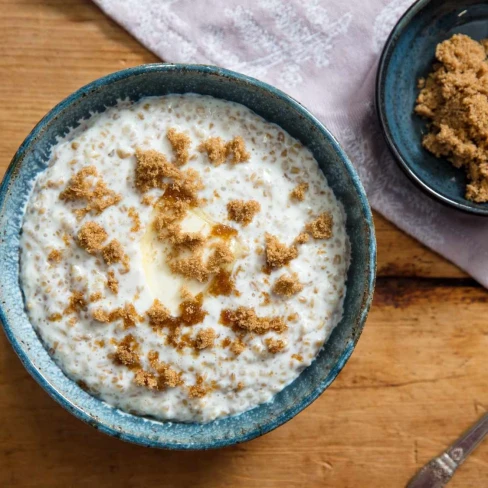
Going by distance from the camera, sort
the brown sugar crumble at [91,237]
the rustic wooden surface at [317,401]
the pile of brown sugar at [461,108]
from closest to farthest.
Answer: the brown sugar crumble at [91,237] → the pile of brown sugar at [461,108] → the rustic wooden surface at [317,401]

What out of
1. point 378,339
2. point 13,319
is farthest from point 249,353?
point 13,319

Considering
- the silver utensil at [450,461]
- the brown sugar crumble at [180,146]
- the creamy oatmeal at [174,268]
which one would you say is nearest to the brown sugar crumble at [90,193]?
the creamy oatmeal at [174,268]

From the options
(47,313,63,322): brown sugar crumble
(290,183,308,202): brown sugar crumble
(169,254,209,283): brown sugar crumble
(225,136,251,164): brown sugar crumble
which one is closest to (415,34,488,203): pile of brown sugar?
(290,183,308,202): brown sugar crumble

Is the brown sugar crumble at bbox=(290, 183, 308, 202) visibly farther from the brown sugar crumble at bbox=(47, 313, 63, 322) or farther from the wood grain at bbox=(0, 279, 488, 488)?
the brown sugar crumble at bbox=(47, 313, 63, 322)

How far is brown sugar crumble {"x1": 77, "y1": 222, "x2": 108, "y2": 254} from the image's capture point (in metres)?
1.90

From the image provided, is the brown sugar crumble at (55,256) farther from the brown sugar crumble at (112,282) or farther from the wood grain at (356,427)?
the wood grain at (356,427)

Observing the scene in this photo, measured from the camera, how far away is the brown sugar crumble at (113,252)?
1902 mm

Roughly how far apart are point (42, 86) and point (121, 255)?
30.7 inches

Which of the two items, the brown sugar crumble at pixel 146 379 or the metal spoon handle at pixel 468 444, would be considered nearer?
the brown sugar crumble at pixel 146 379

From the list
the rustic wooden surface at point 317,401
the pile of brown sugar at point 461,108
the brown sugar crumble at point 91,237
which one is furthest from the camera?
the rustic wooden surface at point 317,401

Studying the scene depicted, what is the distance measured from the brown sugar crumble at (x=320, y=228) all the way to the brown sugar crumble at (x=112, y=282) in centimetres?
63

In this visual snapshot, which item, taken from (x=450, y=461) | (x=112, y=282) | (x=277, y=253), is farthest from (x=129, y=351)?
(x=450, y=461)

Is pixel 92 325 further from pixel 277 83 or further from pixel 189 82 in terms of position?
pixel 277 83

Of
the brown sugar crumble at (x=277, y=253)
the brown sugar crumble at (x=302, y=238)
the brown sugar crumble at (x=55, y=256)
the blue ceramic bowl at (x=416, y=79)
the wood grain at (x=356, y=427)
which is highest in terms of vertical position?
the blue ceramic bowl at (x=416, y=79)
